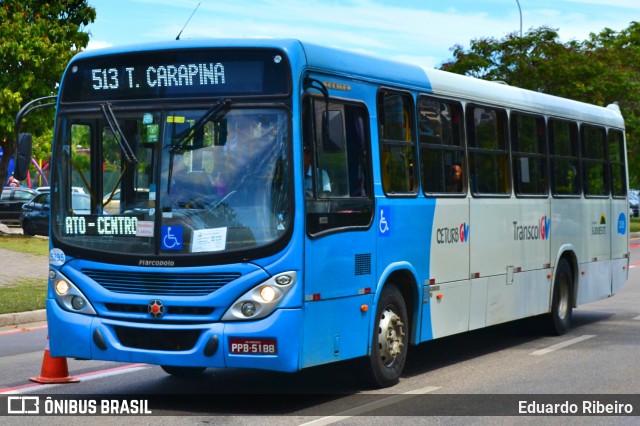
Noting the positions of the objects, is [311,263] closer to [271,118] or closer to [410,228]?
[271,118]

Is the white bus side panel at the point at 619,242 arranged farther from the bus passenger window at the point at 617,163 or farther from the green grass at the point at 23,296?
the green grass at the point at 23,296

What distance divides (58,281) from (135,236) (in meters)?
0.84

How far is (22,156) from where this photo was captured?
31.9 ft

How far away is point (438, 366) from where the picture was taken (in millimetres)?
11906

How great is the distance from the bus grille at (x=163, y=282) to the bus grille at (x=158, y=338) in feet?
0.95

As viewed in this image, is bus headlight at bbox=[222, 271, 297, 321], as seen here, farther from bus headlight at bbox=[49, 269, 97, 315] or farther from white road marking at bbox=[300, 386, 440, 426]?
bus headlight at bbox=[49, 269, 97, 315]

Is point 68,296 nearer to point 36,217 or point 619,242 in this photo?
point 619,242

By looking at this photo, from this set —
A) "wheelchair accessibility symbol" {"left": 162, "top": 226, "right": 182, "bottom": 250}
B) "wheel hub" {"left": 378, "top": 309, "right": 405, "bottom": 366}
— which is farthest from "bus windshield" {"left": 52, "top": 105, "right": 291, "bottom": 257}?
"wheel hub" {"left": 378, "top": 309, "right": 405, "bottom": 366}

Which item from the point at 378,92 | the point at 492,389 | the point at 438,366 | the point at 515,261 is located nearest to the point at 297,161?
the point at 378,92

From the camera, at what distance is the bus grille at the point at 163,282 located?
28.9 ft

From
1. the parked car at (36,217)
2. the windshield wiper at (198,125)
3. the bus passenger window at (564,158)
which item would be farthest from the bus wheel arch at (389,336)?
the parked car at (36,217)

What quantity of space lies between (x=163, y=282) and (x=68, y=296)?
3.08ft

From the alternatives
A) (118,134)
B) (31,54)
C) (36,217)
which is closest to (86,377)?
(118,134)

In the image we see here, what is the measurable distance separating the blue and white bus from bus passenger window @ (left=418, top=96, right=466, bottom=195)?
79mm
